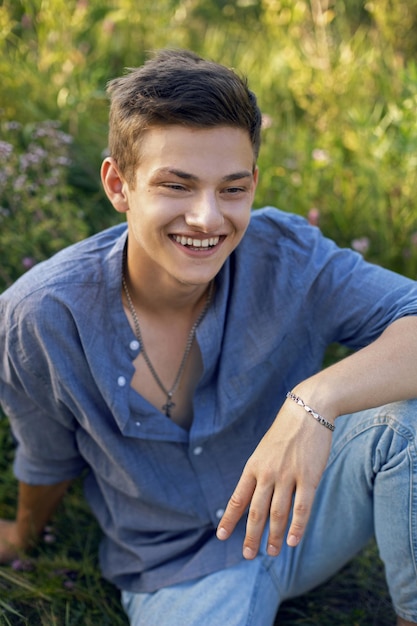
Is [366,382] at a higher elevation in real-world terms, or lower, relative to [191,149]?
lower

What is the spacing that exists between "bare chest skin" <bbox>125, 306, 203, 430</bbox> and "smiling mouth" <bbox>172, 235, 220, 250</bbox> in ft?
0.96

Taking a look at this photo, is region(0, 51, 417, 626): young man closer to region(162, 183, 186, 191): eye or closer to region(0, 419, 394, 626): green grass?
region(162, 183, 186, 191): eye

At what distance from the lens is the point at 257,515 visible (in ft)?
5.23

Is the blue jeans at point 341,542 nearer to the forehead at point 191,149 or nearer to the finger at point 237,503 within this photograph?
the finger at point 237,503

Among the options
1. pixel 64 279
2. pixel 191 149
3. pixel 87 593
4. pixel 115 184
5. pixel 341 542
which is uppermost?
pixel 191 149

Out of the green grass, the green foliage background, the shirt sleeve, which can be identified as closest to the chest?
the shirt sleeve

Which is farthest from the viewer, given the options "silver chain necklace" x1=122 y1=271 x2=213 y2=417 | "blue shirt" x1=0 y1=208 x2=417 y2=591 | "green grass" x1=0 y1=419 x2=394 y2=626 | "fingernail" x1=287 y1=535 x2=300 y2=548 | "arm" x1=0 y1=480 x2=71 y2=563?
"arm" x1=0 y1=480 x2=71 y2=563

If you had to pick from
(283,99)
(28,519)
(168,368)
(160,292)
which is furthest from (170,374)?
(283,99)

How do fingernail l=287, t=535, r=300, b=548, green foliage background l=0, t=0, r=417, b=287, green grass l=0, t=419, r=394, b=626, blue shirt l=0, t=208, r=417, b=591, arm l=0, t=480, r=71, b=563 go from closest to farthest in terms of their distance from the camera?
fingernail l=287, t=535, r=300, b=548 → blue shirt l=0, t=208, r=417, b=591 → green grass l=0, t=419, r=394, b=626 → arm l=0, t=480, r=71, b=563 → green foliage background l=0, t=0, r=417, b=287

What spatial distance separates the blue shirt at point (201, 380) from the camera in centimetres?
178

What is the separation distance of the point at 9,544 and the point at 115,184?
Answer: 3.79 feet

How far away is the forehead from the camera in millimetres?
1627

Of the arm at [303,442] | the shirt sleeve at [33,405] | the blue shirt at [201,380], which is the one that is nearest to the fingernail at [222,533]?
the arm at [303,442]

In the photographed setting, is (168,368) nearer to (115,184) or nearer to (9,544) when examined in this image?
(115,184)
